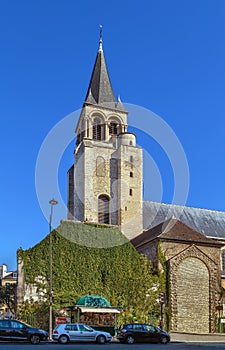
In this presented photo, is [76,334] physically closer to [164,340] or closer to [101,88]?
[164,340]

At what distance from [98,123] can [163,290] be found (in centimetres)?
2498

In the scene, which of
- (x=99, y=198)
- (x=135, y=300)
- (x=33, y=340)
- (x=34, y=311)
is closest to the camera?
(x=33, y=340)

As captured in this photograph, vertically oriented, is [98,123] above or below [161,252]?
above

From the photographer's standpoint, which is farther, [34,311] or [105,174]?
[105,174]

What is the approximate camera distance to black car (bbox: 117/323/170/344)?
24.6m

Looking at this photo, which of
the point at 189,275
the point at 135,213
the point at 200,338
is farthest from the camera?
the point at 135,213

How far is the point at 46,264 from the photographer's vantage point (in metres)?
34.2

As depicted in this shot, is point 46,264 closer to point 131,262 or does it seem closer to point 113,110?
point 131,262

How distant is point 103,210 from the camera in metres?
50.8

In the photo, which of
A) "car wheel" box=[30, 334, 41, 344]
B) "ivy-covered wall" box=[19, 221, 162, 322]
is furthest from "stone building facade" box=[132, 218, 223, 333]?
"car wheel" box=[30, 334, 41, 344]

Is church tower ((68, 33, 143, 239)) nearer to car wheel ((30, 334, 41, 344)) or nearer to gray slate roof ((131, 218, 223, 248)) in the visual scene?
gray slate roof ((131, 218, 223, 248))

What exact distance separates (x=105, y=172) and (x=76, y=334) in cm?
2947

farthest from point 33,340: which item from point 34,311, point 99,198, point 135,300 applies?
point 99,198

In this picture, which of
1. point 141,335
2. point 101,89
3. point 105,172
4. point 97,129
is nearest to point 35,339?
point 141,335
